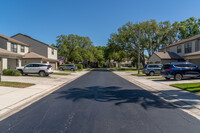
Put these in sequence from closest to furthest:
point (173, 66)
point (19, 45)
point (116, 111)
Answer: point (116, 111) → point (173, 66) → point (19, 45)

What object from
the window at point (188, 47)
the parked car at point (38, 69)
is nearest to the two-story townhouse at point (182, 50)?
the window at point (188, 47)

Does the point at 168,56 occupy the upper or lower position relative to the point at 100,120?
upper

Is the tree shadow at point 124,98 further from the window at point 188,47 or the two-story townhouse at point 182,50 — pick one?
the window at point 188,47

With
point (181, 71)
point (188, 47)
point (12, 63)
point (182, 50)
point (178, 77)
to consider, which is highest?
point (188, 47)

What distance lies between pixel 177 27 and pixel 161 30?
17.3 feet

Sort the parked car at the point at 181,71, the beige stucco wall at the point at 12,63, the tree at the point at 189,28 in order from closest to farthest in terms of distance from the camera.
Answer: the parked car at the point at 181,71 → the beige stucco wall at the point at 12,63 → the tree at the point at 189,28

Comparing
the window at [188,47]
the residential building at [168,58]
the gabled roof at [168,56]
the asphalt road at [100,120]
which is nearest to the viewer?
the asphalt road at [100,120]

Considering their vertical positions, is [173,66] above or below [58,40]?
below

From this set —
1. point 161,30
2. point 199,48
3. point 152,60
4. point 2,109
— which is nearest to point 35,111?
point 2,109

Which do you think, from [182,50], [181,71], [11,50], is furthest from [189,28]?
[11,50]

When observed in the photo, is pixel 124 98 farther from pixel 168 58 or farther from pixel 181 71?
pixel 168 58

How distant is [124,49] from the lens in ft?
155

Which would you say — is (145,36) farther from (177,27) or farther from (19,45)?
(19,45)

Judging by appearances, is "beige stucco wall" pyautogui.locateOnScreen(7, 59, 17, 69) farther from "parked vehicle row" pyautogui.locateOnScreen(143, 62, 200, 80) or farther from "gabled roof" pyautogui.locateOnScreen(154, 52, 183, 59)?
"gabled roof" pyautogui.locateOnScreen(154, 52, 183, 59)
